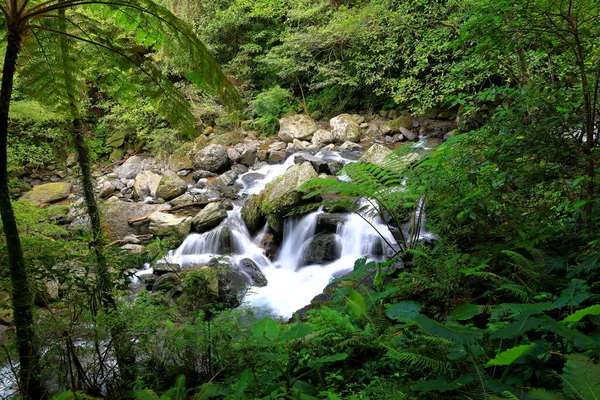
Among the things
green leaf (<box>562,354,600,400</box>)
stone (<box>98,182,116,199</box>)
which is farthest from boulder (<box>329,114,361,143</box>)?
green leaf (<box>562,354,600,400</box>)

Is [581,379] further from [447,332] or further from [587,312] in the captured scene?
[447,332]

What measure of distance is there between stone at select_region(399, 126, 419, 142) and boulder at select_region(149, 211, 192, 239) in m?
7.78

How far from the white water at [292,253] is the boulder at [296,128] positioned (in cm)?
640

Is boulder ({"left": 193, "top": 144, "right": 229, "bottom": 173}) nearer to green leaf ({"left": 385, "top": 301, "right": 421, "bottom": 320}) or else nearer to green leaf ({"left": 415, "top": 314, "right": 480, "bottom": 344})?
green leaf ({"left": 385, "top": 301, "right": 421, "bottom": 320})

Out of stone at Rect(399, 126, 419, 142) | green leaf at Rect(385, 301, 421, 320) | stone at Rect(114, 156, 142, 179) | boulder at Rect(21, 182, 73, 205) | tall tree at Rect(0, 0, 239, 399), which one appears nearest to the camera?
green leaf at Rect(385, 301, 421, 320)

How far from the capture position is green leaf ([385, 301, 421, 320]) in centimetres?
215

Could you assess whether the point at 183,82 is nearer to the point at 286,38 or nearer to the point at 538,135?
the point at 286,38

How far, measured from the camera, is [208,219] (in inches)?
340

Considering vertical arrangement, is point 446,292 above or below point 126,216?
above

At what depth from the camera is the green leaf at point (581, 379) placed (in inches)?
45.1

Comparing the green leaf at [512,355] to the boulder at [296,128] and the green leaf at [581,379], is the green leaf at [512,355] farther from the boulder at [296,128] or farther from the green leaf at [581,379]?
the boulder at [296,128]

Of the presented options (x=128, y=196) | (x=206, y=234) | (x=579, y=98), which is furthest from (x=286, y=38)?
(x=579, y=98)

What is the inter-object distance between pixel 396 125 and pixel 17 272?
41.8 feet

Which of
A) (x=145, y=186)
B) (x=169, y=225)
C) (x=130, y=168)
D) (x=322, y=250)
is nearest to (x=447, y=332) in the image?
(x=322, y=250)
